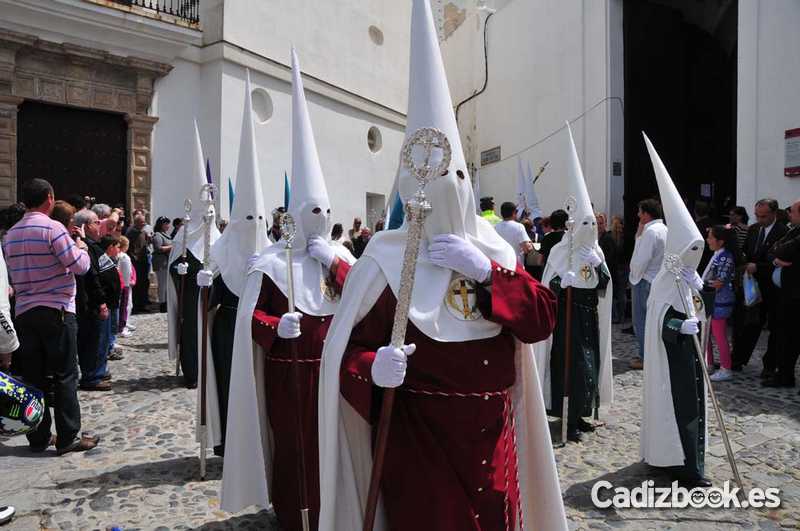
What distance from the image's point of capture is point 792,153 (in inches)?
379

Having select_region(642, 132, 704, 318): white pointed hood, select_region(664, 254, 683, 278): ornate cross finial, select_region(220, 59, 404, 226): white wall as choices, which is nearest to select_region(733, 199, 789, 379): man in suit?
select_region(642, 132, 704, 318): white pointed hood

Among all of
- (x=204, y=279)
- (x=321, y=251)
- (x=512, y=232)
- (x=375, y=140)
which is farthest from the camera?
(x=375, y=140)

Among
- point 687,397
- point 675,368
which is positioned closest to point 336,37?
point 675,368

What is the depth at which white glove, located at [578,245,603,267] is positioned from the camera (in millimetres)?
5594

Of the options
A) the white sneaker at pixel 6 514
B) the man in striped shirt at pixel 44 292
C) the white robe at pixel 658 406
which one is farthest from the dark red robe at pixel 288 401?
the white robe at pixel 658 406

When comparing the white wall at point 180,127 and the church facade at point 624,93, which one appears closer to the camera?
the white wall at point 180,127

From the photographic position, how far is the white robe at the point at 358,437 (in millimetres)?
2531

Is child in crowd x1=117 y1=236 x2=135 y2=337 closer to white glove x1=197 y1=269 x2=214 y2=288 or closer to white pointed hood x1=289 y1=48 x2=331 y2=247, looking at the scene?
white glove x1=197 y1=269 x2=214 y2=288

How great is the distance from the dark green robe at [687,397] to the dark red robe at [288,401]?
2432 millimetres

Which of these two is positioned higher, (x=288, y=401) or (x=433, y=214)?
(x=433, y=214)

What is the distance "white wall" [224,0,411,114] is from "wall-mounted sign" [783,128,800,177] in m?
11.2

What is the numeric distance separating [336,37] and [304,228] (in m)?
14.6

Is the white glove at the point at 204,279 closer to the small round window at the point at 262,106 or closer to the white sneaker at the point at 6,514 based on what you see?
the white sneaker at the point at 6,514

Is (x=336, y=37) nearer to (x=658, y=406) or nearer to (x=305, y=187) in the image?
(x=305, y=187)
